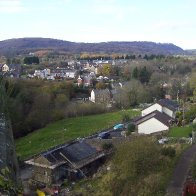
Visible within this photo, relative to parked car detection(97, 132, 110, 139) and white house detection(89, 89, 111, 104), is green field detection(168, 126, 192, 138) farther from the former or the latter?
white house detection(89, 89, 111, 104)

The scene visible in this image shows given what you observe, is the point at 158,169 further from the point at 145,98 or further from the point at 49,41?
the point at 49,41

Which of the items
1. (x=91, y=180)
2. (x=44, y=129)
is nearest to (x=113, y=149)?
(x=91, y=180)

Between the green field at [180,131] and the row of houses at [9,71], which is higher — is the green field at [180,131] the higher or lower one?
the lower one

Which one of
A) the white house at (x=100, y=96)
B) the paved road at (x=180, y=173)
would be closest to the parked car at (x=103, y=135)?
the paved road at (x=180, y=173)

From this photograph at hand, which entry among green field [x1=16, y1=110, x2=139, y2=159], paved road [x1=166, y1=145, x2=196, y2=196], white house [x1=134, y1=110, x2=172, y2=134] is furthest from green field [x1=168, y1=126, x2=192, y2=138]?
green field [x1=16, y1=110, x2=139, y2=159]

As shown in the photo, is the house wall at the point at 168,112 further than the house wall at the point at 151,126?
Yes

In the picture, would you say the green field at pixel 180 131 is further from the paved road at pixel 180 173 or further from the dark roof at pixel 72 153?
the dark roof at pixel 72 153
